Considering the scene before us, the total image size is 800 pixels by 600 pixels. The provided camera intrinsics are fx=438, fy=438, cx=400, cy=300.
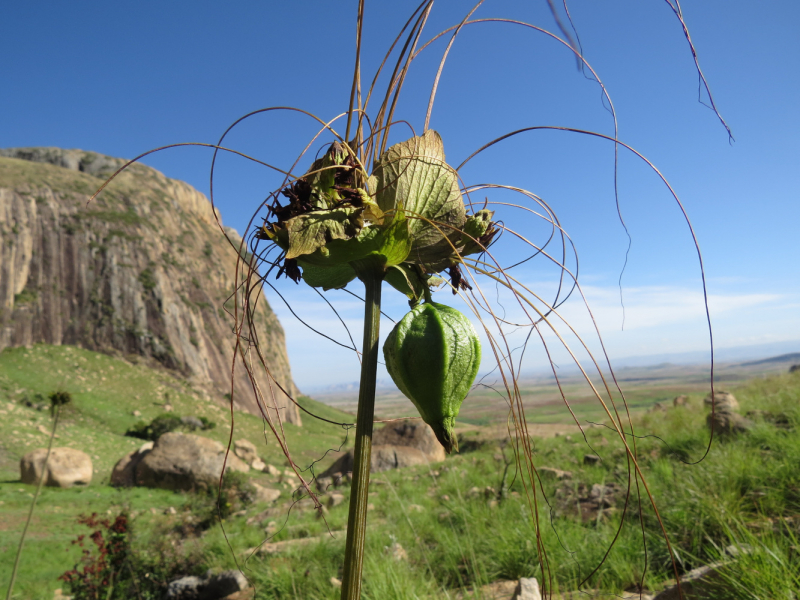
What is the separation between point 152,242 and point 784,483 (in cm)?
4140

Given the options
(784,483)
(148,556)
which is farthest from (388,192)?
(148,556)

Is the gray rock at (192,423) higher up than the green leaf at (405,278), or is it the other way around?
the green leaf at (405,278)

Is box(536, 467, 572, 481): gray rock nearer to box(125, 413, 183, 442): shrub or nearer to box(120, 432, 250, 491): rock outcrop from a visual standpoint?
box(120, 432, 250, 491): rock outcrop

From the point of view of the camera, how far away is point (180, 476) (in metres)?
15.0

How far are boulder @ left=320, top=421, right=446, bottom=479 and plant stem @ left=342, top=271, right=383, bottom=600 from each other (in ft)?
43.6

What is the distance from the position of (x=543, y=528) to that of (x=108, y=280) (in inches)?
1437

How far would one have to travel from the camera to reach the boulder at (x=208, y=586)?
463cm

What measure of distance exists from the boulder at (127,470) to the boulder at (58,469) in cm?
81

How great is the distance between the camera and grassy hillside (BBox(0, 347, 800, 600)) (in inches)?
115

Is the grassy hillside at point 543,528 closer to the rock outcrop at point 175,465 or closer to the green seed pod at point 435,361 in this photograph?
the green seed pod at point 435,361

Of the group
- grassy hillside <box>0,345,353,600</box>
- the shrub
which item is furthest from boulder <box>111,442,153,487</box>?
the shrub

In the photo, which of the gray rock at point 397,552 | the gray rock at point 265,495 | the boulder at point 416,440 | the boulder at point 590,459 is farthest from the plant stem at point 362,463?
the gray rock at point 265,495

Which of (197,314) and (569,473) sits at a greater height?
(197,314)

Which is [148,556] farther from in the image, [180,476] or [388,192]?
[180,476]
